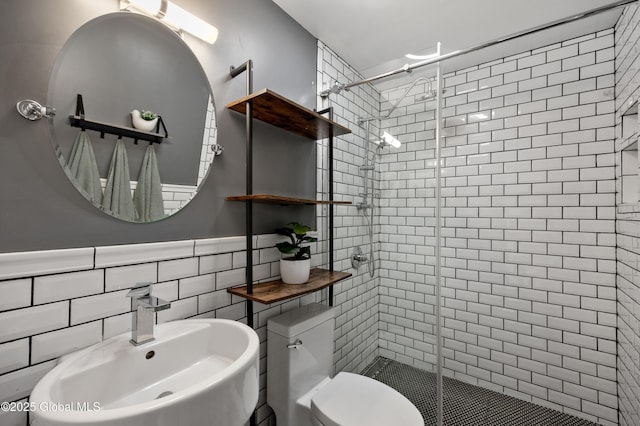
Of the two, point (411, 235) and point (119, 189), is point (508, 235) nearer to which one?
point (411, 235)

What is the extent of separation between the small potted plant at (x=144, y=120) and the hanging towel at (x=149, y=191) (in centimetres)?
7

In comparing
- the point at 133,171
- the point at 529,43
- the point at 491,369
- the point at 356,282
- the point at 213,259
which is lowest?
the point at 491,369

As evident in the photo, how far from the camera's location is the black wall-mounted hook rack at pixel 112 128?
903 millimetres

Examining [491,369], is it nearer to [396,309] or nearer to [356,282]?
[396,309]

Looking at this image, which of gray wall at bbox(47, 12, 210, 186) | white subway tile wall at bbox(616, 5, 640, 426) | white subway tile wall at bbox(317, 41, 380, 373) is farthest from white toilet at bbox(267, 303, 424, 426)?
white subway tile wall at bbox(616, 5, 640, 426)

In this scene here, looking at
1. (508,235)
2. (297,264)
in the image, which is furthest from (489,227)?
(297,264)

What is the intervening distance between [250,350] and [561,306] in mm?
2221

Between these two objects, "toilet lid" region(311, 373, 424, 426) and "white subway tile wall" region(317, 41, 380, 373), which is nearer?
"toilet lid" region(311, 373, 424, 426)

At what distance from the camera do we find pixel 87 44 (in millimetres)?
931

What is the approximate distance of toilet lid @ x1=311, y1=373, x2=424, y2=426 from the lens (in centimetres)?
122

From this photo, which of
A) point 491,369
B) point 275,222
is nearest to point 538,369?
point 491,369

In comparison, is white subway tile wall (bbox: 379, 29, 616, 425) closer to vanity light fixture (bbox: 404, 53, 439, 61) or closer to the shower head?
the shower head

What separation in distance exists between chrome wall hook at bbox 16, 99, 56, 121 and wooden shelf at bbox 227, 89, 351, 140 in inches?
26.0

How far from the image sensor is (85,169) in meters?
0.91
